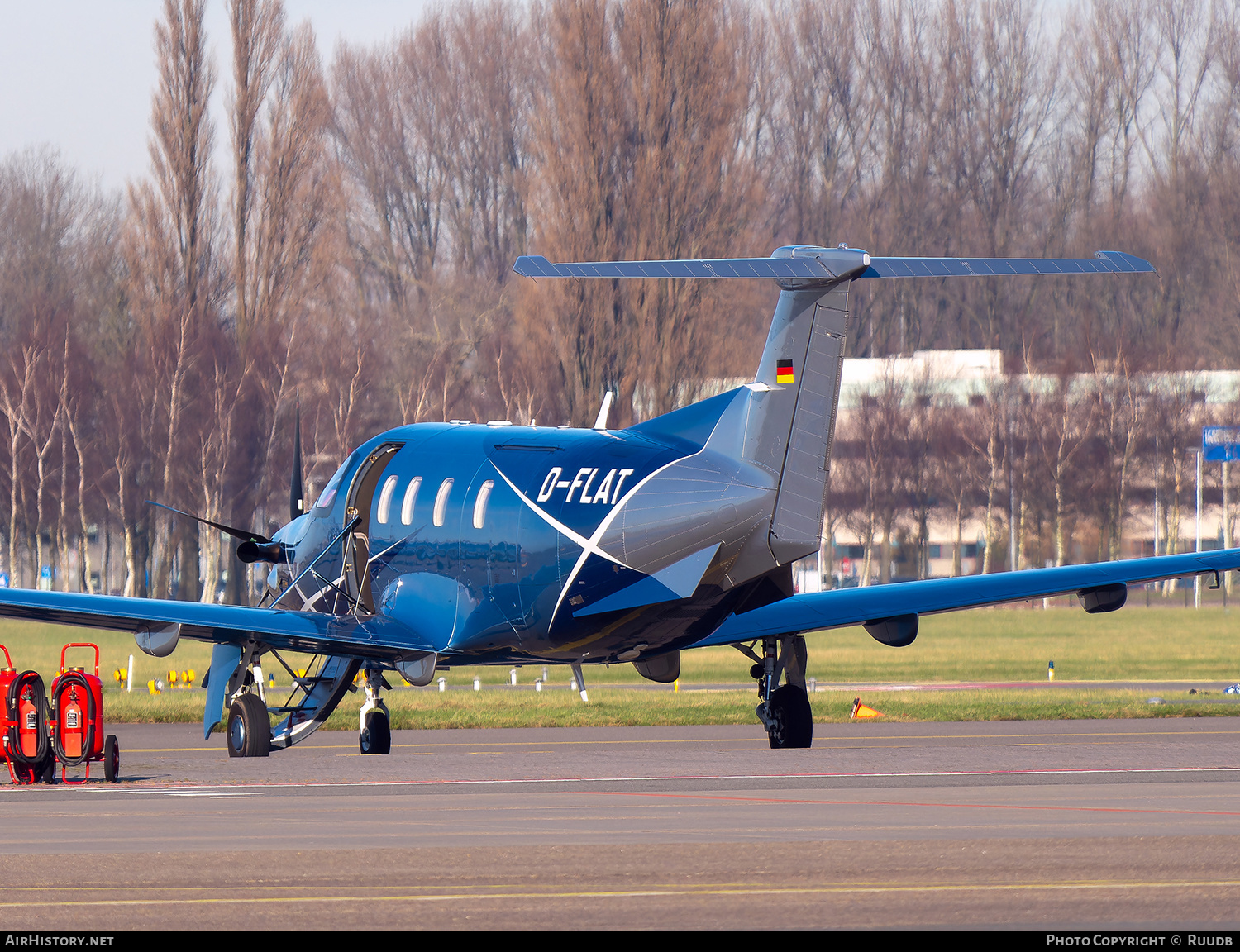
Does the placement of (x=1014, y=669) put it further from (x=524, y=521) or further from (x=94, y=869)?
(x=94, y=869)

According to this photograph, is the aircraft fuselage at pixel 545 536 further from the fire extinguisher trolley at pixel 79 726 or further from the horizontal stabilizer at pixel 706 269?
the fire extinguisher trolley at pixel 79 726

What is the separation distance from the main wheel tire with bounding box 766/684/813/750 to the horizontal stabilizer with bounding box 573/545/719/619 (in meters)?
3.73

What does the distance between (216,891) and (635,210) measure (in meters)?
74.4

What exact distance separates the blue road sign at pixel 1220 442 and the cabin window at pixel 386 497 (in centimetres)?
7526

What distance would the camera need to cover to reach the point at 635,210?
86125 mm

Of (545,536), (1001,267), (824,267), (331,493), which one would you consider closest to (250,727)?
(331,493)

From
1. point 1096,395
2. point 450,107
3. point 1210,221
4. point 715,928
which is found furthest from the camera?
point 450,107

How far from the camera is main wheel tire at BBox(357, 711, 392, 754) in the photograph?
2716 centimetres

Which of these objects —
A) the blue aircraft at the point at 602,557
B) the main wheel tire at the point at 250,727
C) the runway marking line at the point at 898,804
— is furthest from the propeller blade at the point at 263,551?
the runway marking line at the point at 898,804

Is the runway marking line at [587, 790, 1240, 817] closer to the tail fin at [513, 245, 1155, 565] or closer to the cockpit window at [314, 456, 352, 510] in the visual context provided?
the tail fin at [513, 245, 1155, 565]

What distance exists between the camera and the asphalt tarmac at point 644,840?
12258mm

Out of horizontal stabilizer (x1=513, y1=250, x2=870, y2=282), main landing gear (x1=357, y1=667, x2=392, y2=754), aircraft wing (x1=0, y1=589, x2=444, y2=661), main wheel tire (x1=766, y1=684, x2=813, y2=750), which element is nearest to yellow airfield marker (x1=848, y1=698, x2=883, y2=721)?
main wheel tire (x1=766, y1=684, x2=813, y2=750)

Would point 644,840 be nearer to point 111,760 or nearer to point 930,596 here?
point 111,760

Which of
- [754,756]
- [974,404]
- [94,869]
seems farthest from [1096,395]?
[94,869]
